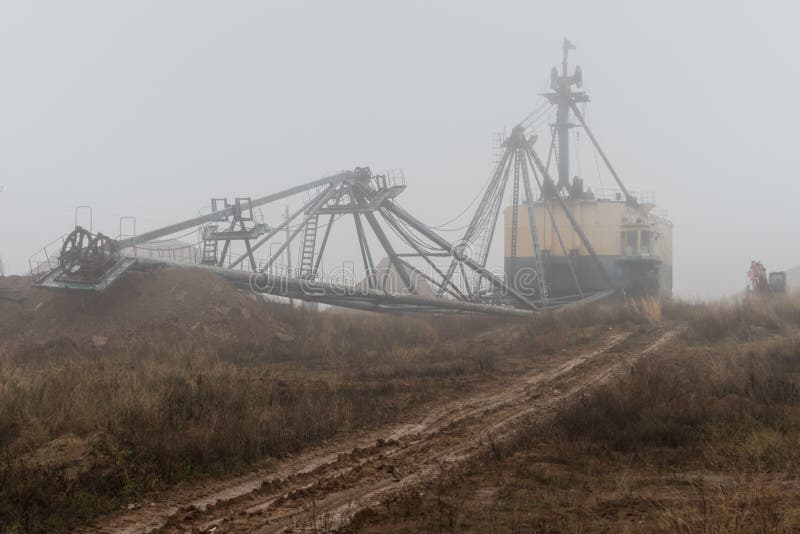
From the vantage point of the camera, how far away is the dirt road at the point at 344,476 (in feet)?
19.8

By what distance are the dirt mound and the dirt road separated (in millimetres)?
8475

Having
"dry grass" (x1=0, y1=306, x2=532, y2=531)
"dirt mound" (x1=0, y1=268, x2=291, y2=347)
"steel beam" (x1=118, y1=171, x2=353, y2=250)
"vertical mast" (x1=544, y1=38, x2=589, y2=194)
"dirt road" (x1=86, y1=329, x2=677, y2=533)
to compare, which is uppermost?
"vertical mast" (x1=544, y1=38, x2=589, y2=194)

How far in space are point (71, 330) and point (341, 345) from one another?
20.8 ft

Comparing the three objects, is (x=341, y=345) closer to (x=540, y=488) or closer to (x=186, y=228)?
(x=186, y=228)

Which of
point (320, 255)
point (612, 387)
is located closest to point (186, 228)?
point (320, 255)

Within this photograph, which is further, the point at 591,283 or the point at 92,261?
the point at 591,283

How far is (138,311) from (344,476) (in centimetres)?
1200

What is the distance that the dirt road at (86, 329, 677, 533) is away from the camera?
6035mm

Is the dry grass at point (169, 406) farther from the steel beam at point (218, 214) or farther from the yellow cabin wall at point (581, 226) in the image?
the yellow cabin wall at point (581, 226)

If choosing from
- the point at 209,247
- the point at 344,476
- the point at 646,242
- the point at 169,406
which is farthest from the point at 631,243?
the point at 344,476

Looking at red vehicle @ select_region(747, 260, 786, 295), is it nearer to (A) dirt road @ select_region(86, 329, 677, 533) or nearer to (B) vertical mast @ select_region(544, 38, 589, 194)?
(B) vertical mast @ select_region(544, 38, 589, 194)

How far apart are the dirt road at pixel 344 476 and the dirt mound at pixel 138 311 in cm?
848

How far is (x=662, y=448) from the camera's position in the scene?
309 inches

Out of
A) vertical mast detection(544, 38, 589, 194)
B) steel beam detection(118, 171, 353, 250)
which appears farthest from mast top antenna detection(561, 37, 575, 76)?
steel beam detection(118, 171, 353, 250)
